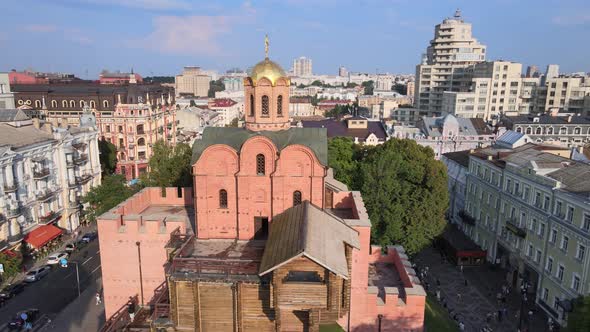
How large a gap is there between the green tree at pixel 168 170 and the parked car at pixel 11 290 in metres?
16.6

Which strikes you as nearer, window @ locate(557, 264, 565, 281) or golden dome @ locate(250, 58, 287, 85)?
golden dome @ locate(250, 58, 287, 85)

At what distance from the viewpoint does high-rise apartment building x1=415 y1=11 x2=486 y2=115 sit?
117000mm

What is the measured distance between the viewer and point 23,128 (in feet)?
167

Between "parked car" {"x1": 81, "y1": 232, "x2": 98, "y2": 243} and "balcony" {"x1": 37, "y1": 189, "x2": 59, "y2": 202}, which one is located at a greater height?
"balcony" {"x1": 37, "y1": 189, "x2": 59, "y2": 202}

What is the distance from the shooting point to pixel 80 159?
186 feet

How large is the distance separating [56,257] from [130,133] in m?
34.1

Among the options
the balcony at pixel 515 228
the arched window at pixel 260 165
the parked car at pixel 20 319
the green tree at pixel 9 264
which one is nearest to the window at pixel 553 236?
the balcony at pixel 515 228

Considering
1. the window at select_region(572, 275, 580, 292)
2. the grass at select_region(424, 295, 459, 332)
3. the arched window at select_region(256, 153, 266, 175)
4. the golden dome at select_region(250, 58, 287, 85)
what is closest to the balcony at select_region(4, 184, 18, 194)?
the golden dome at select_region(250, 58, 287, 85)

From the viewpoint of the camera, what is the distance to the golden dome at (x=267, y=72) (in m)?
26.1

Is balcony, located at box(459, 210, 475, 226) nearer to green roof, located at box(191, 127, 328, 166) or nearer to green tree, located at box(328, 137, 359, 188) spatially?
green tree, located at box(328, 137, 359, 188)

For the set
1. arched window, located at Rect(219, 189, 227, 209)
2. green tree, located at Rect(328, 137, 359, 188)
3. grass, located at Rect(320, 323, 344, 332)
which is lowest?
grass, located at Rect(320, 323, 344, 332)

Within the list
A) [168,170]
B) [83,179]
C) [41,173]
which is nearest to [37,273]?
[41,173]

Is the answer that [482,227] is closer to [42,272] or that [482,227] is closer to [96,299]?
[96,299]

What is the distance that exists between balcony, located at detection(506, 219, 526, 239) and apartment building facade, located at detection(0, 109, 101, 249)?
164ft
